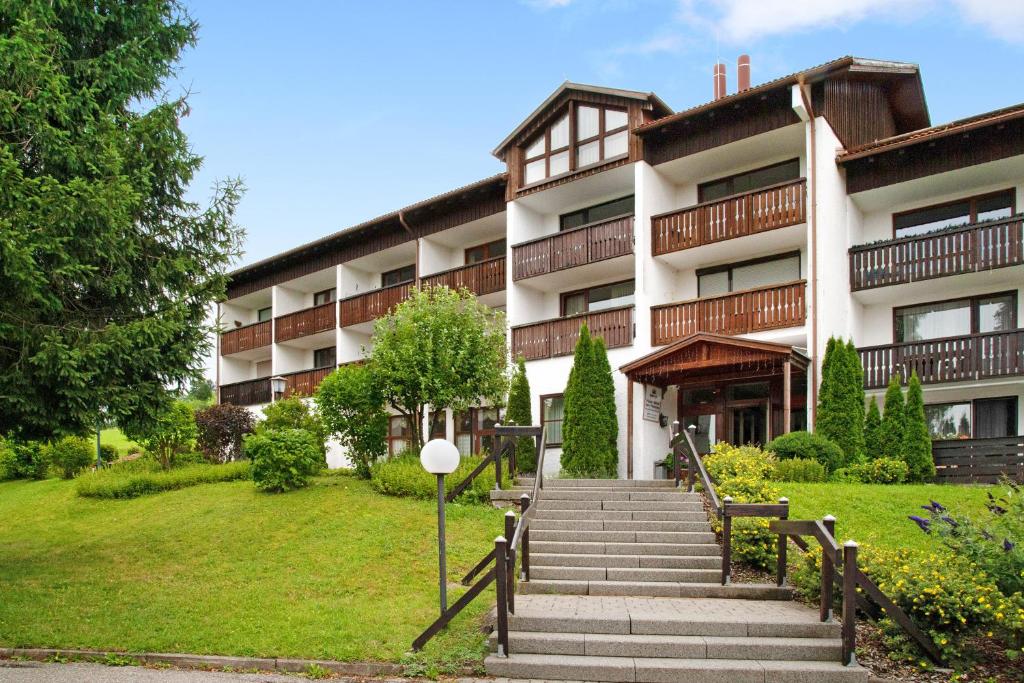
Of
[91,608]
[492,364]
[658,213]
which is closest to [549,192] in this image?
[658,213]

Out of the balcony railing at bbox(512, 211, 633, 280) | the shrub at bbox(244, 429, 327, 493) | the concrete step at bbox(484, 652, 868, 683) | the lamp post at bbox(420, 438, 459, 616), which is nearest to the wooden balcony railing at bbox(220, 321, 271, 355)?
the balcony railing at bbox(512, 211, 633, 280)

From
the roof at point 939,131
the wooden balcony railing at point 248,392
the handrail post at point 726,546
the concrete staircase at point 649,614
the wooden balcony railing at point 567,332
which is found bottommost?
the concrete staircase at point 649,614

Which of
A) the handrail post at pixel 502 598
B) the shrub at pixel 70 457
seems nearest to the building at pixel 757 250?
the shrub at pixel 70 457

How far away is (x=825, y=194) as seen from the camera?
18.9m

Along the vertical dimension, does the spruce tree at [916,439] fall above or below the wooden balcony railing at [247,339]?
below

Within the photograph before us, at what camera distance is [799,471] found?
1631 cm

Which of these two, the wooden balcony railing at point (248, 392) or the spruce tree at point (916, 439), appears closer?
the spruce tree at point (916, 439)

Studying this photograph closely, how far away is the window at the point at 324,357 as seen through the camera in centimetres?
3322

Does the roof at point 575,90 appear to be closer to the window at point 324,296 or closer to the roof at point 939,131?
the roof at point 939,131

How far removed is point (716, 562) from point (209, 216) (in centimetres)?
944

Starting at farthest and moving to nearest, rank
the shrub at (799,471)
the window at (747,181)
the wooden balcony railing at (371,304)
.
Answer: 1. the wooden balcony railing at (371,304)
2. the window at (747,181)
3. the shrub at (799,471)

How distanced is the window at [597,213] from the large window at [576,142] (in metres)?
1.39

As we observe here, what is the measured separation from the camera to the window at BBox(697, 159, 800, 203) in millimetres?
20722

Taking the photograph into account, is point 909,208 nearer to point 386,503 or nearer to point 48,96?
point 386,503
